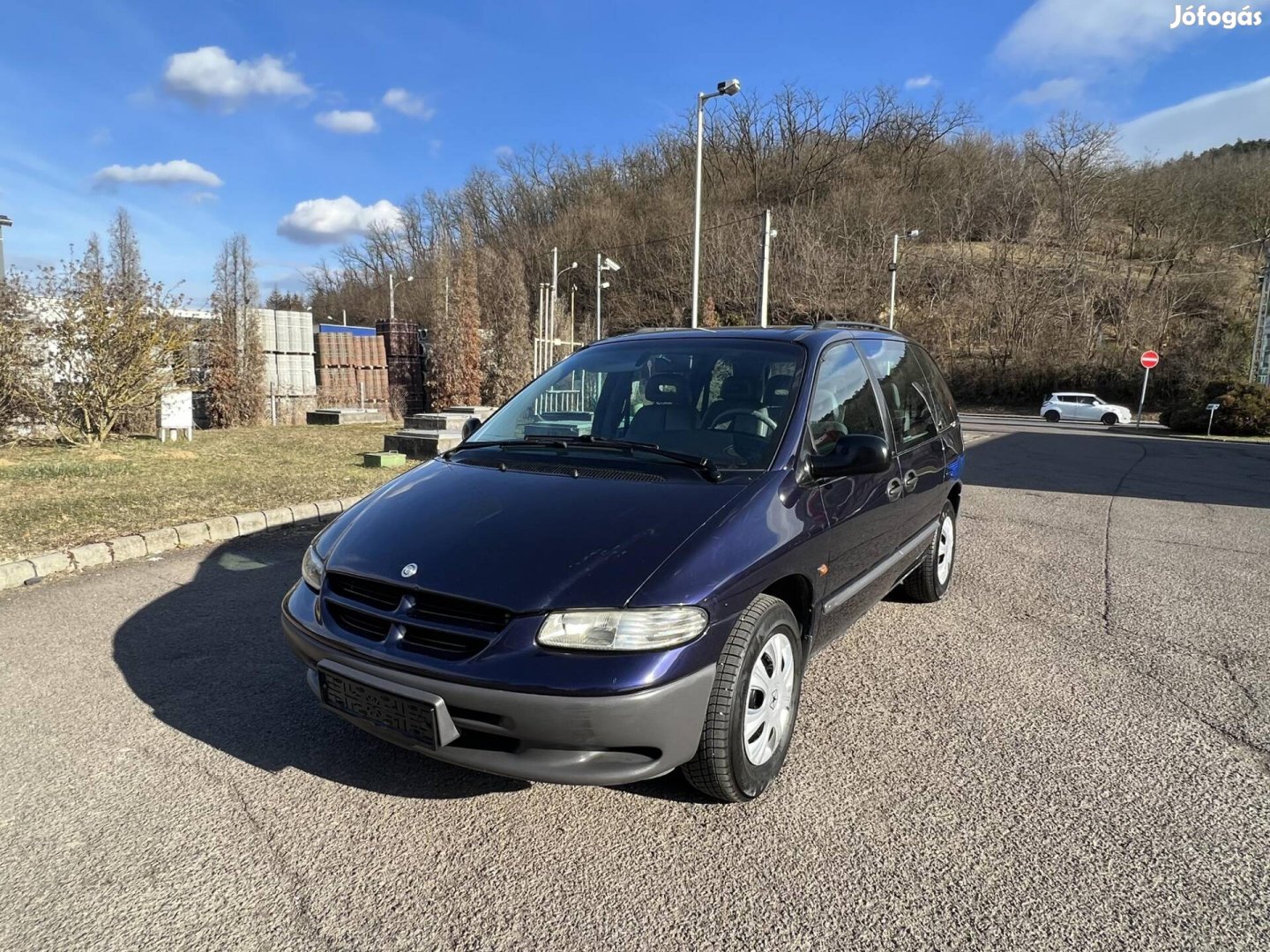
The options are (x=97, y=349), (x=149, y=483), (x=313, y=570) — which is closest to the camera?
(x=313, y=570)

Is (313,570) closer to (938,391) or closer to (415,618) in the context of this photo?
(415,618)

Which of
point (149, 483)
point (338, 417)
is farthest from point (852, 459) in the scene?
point (338, 417)

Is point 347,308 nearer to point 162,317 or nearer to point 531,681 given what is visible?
point 162,317

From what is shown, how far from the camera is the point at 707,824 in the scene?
253 cm

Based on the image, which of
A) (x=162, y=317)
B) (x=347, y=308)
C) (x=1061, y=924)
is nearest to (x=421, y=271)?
(x=347, y=308)

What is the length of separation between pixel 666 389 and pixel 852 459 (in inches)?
39.3

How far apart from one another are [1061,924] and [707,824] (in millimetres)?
1069

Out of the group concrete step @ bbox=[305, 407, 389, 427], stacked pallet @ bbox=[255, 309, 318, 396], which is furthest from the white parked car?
stacked pallet @ bbox=[255, 309, 318, 396]

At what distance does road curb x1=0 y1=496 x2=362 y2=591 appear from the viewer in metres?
5.23

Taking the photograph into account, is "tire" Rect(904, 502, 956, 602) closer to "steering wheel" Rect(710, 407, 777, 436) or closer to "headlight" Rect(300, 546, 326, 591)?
"steering wheel" Rect(710, 407, 777, 436)

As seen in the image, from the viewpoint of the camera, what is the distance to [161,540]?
602 cm

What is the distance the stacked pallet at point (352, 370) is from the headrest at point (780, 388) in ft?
57.8

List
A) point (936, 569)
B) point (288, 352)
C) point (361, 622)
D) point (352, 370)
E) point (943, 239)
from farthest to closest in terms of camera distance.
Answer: point (943, 239)
point (352, 370)
point (288, 352)
point (936, 569)
point (361, 622)

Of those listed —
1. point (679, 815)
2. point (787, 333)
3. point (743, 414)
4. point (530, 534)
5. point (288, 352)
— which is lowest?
point (679, 815)
